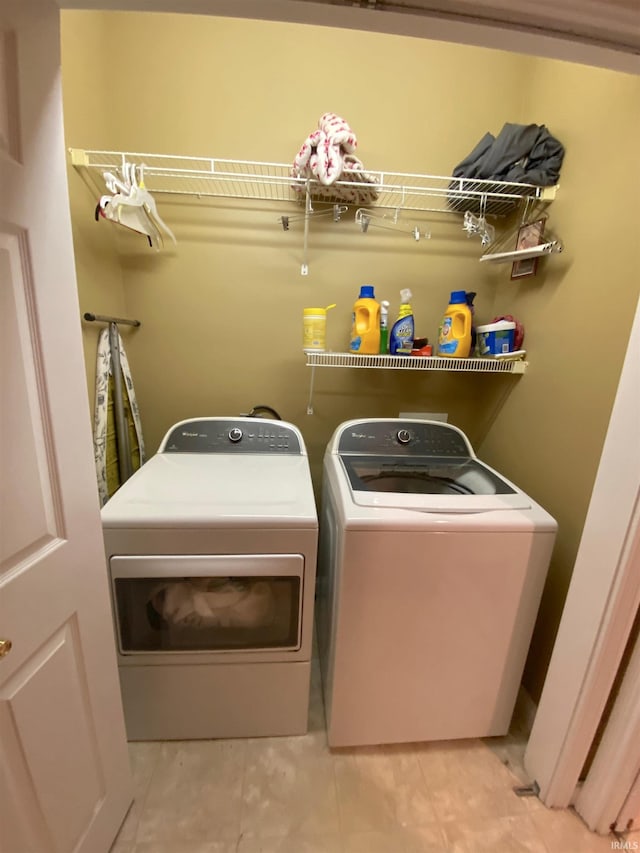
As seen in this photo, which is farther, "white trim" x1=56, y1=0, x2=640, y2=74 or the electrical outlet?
the electrical outlet

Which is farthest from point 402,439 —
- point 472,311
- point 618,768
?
point 618,768

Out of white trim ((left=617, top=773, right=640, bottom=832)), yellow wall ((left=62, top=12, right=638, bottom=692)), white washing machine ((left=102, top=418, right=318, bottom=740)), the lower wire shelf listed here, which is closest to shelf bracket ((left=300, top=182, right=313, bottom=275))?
yellow wall ((left=62, top=12, right=638, bottom=692))

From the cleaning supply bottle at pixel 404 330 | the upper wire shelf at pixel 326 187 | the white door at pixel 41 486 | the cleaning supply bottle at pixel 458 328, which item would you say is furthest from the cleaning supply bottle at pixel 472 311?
the white door at pixel 41 486

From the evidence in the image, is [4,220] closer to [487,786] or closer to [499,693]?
[499,693]

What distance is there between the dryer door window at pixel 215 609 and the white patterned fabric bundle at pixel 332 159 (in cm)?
141

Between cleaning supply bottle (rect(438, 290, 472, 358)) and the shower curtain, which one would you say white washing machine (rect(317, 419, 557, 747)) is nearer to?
cleaning supply bottle (rect(438, 290, 472, 358))

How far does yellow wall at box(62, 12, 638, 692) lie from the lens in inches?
49.9

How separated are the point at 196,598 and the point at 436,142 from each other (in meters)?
2.16

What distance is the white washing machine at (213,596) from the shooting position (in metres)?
1.10

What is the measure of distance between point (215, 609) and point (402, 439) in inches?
40.3

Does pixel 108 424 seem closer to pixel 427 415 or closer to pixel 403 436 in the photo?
pixel 403 436

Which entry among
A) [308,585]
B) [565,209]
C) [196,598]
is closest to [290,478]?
[308,585]

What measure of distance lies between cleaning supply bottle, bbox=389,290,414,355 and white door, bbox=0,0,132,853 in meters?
1.20

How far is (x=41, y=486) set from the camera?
2.40 ft
